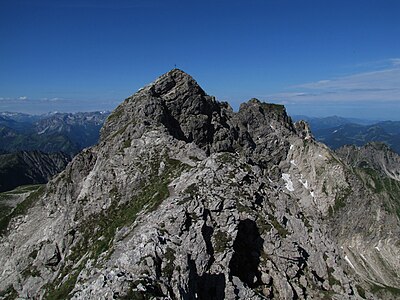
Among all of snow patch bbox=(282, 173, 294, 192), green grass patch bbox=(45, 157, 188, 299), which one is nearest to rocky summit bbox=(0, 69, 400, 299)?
green grass patch bbox=(45, 157, 188, 299)

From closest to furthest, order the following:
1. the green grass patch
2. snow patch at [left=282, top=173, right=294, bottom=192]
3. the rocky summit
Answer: the rocky summit → the green grass patch → snow patch at [left=282, top=173, right=294, bottom=192]

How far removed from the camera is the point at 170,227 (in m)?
32.7

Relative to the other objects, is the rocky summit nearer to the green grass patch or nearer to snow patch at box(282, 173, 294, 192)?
the green grass patch

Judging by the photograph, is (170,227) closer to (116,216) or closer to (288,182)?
(116,216)

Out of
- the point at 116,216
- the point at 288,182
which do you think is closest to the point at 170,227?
the point at 116,216

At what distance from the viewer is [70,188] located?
8288 cm

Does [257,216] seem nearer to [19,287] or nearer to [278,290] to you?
[278,290]

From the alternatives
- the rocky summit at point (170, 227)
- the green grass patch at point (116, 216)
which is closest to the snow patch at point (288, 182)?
the rocky summit at point (170, 227)

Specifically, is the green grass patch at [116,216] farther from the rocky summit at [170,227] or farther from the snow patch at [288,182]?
the snow patch at [288,182]

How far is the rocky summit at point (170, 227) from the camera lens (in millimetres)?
29750

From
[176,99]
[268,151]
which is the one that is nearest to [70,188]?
[176,99]

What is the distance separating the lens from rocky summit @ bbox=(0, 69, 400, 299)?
29.8m

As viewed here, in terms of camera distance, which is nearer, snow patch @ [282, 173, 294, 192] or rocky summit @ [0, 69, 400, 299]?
rocky summit @ [0, 69, 400, 299]

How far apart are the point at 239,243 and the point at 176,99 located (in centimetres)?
7501
